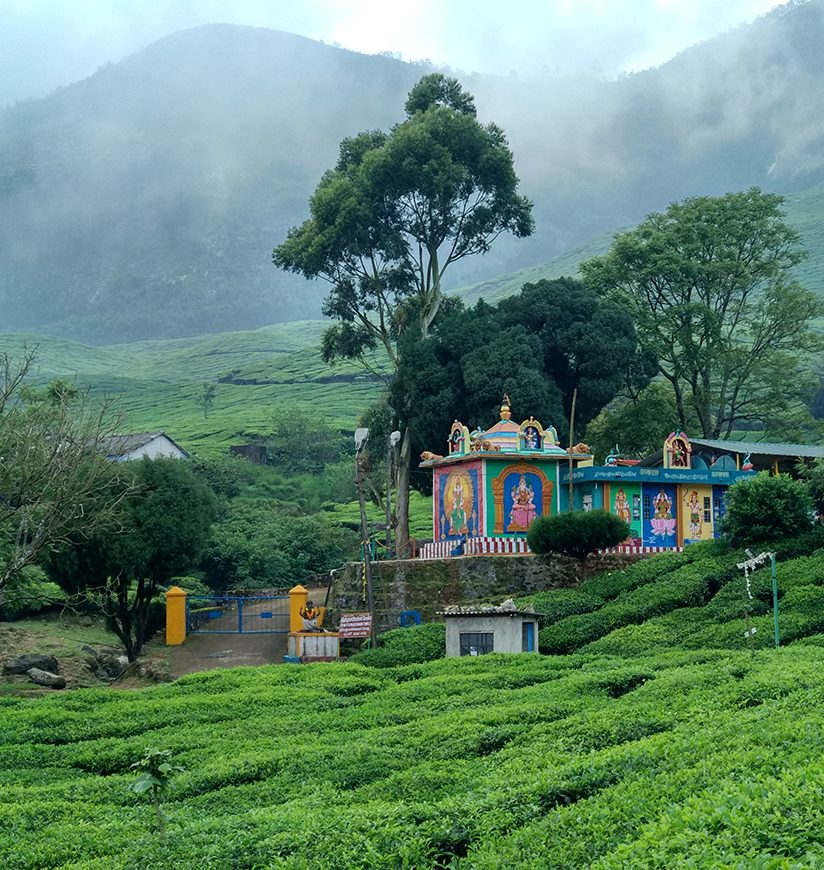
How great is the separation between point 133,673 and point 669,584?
544 inches

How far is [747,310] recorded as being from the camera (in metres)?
48.0

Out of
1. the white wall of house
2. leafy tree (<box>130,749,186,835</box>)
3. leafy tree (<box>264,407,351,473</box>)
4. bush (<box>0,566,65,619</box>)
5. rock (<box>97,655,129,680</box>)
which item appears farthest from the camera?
leafy tree (<box>264,407,351,473</box>)

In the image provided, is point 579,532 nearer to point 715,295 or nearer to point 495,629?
point 495,629

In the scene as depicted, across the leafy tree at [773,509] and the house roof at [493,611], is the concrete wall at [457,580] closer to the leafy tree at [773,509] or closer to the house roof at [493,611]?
the leafy tree at [773,509]

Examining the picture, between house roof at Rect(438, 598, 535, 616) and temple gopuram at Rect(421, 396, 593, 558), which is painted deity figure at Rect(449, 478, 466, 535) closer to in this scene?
temple gopuram at Rect(421, 396, 593, 558)

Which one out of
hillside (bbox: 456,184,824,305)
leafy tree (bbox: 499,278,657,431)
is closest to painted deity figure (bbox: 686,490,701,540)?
leafy tree (bbox: 499,278,657,431)

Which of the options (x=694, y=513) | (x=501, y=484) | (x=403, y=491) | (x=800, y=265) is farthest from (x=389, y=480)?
(x=800, y=265)

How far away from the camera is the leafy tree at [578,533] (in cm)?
3212

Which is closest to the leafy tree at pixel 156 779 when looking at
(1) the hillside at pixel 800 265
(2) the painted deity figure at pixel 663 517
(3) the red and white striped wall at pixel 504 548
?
(3) the red and white striped wall at pixel 504 548

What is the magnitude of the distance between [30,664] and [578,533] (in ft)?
50.1

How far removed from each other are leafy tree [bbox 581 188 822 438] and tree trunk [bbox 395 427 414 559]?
10760 mm

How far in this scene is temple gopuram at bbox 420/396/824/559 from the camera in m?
35.0

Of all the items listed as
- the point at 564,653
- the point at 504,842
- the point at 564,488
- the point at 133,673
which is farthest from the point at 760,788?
the point at 564,488

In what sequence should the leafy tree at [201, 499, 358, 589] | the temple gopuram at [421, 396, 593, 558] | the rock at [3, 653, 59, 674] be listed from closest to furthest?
the rock at [3, 653, 59, 674], the temple gopuram at [421, 396, 593, 558], the leafy tree at [201, 499, 358, 589]
